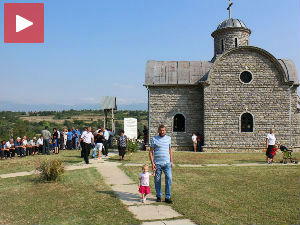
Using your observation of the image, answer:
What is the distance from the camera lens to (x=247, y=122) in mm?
18641

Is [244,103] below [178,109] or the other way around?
the other way around

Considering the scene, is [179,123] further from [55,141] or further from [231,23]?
[231,23]

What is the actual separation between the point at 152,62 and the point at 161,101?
3.61 metres

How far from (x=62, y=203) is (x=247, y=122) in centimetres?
1515

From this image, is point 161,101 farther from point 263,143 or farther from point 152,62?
point 263,143

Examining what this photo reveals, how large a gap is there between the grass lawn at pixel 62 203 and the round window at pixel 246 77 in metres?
13.5

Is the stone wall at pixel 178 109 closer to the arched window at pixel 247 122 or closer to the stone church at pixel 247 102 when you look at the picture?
the stone church at pixel 247 102

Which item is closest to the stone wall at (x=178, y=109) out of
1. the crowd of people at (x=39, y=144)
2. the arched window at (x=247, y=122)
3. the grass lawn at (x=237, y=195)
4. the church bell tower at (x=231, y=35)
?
the arched window at (x=247, y=122)

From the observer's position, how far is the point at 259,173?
10.0 meters

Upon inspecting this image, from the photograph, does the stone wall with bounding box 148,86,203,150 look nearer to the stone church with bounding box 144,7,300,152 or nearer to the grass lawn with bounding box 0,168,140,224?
the stone church with bounding box 144,7,300,152

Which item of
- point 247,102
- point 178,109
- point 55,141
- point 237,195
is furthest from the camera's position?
point 178,109

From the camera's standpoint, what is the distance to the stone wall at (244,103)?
18.5m

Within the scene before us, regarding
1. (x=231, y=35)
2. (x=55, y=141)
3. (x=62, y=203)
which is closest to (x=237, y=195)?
(x=62, y=203)

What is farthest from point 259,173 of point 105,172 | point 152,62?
point 152,62
